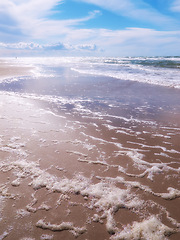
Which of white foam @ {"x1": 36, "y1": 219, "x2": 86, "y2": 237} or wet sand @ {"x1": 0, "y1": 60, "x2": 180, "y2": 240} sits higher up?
wet sand @ {"x1": 0, "y1": 60, "x2": 180, "y2": 240}

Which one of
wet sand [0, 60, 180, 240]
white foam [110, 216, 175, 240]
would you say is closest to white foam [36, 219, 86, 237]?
wet sand [0, 60, 180, 240]

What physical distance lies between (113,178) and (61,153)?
5.53 feet

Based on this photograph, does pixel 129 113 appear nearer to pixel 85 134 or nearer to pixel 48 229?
pixel 85 134

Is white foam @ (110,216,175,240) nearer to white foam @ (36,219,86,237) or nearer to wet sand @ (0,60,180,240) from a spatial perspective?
wet sand @ (0,60,180,240)

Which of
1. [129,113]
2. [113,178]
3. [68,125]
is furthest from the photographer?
[129,113]

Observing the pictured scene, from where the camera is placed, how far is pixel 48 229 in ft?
8.66

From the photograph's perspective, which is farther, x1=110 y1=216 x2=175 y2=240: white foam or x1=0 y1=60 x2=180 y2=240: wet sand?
x1=0 y1=60 x2=180 y2=240: wet sand

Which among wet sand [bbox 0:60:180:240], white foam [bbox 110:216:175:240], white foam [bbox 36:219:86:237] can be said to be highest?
wet sand [bbox 0:60:180:240]

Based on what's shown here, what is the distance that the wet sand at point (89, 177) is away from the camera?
2.69 m

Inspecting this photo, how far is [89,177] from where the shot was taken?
375 centimetres

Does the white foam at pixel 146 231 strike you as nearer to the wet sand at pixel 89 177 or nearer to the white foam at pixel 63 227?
the wet sand at pixel 89 177

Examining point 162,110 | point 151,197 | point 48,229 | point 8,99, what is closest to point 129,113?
point 162,110

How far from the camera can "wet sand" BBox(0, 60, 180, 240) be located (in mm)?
2688

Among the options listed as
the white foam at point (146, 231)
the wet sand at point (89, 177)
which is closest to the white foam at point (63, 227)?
the wet sand at point (89, 177)
